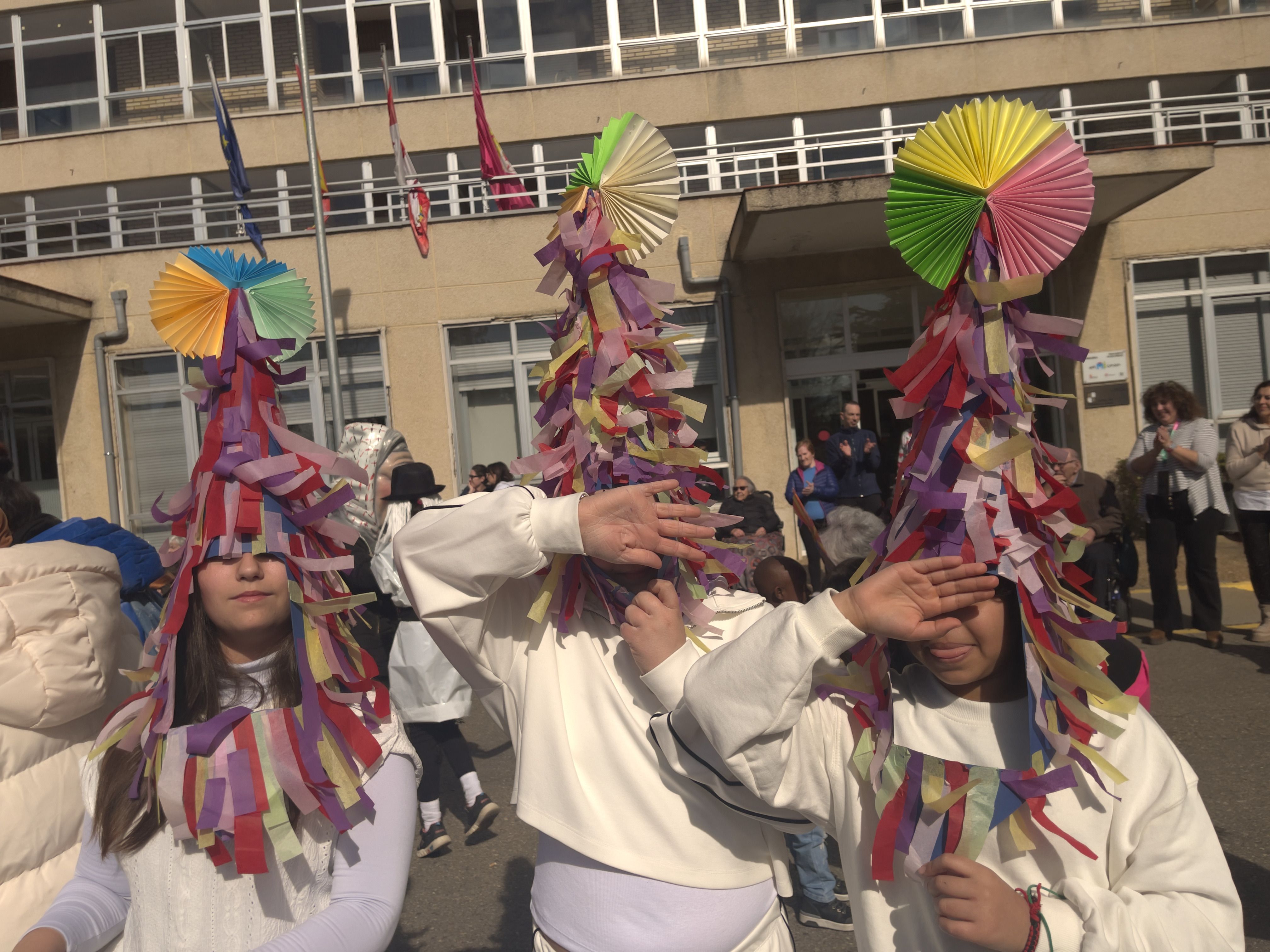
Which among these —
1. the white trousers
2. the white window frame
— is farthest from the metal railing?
the white trousers

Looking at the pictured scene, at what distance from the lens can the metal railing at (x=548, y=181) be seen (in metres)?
12.7

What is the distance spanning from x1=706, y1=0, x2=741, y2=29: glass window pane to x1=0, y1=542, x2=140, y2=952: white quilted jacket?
14.9m

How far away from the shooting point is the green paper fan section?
158 centimetres

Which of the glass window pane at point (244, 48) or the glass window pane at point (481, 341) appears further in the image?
the glass window pane at point (244, 48)

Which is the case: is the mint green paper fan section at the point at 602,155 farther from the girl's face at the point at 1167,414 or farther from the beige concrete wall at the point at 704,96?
the beige concrete wall at the point at 704,96

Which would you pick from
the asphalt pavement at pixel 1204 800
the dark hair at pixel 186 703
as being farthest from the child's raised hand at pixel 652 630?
the asphalt pavement at pixel 1204 800

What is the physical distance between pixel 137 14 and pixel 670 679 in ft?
60.3

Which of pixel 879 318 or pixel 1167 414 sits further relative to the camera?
pixel 879 318

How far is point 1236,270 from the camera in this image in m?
12.7

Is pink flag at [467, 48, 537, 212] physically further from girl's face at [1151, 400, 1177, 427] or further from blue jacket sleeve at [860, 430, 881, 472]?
girl's face at [1151, 400, 1177, 427]

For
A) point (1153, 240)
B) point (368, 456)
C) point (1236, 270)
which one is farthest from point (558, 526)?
point (1236, 270)

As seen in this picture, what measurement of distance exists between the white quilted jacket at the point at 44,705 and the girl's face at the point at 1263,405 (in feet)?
23.4

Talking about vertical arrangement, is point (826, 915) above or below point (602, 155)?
below

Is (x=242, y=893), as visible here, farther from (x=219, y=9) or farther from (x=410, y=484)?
(x=219, y=9)
